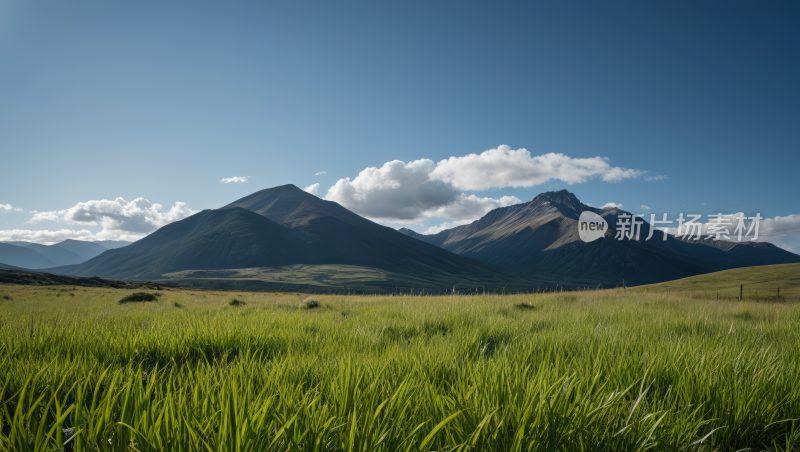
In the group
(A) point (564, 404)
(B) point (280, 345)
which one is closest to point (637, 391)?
(A) point (564, 404)

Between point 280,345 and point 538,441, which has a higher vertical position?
point 538,441

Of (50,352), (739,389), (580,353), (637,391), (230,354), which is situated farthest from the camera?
(230,354)

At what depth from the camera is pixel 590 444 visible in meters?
1.29

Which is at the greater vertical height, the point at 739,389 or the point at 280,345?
the point at 739,389

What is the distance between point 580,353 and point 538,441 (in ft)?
6.43

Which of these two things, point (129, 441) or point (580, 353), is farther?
point (580, 353)

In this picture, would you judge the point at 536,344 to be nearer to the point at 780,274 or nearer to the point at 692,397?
the point at 692,397

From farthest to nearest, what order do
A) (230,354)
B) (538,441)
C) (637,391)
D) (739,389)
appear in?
1. (230,354)
2. (637,391)
3. (739,389)
4. (538,441)

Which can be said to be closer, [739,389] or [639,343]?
[739,389]

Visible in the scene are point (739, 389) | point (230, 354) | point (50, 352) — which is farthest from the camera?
point (230, 354)

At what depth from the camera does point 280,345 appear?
3.33 m

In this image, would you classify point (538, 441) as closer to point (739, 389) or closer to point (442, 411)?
point (442, 411)

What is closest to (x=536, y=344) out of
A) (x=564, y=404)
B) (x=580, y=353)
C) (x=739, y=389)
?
(x=580, y=353)

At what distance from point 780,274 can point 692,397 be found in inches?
4778
